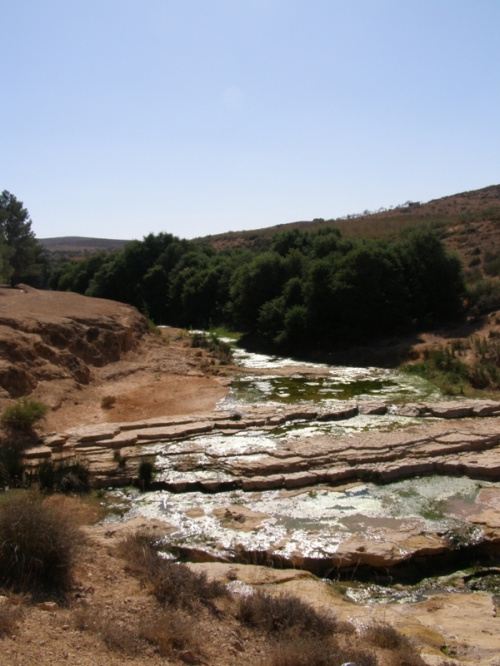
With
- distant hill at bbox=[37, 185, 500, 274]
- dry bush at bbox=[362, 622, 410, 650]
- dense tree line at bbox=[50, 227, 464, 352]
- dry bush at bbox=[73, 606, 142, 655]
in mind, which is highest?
distant hill at bbox=[37, 185, 500, 274]

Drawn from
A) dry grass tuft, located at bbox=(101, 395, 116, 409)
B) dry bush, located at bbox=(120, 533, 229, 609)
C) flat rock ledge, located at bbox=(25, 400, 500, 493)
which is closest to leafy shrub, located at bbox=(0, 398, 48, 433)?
flat rock ledge, located at bbox=(25, 400, 500, 493)

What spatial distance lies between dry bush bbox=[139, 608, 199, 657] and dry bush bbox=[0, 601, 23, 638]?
1.02m

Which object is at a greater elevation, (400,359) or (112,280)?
(112,280)

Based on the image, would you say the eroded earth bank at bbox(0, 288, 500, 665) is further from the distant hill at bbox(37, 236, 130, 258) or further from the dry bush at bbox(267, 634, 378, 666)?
the distant hill at bbox(37, 236, 130, 258)

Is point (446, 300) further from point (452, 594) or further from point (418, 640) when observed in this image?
point (418, 640)

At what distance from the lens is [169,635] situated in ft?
16.7

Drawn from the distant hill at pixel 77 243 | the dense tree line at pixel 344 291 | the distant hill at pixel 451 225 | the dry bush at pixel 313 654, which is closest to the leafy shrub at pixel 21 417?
the dry bush at pixel 313 654

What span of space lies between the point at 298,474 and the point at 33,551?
18.4ft

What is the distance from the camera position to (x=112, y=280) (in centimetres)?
4612

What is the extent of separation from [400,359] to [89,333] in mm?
11246

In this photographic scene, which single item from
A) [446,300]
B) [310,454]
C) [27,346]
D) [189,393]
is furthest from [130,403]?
[446,300]

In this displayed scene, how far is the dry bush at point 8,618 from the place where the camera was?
15.6ft

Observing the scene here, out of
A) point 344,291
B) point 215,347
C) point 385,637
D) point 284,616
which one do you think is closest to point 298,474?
point 284,616

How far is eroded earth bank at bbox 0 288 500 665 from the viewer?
A: 23.8 feet
